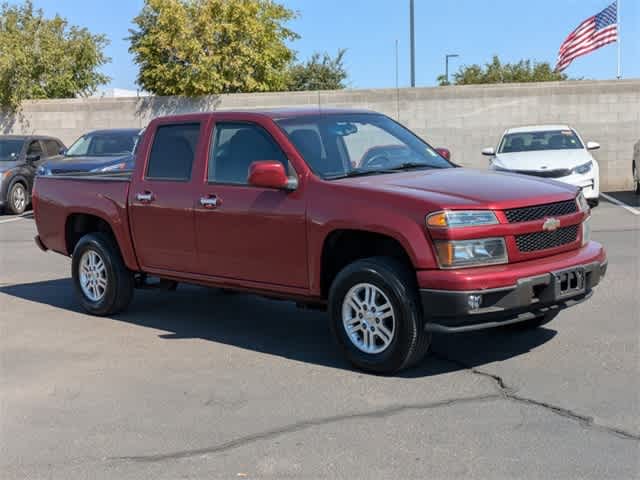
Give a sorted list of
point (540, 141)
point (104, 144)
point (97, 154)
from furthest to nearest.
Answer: point (104, 144) → point (97, 154) → point (540, 141)

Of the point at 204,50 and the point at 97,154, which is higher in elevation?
the point at 204,50

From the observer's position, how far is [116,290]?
28.6 feet

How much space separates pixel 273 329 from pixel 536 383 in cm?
263

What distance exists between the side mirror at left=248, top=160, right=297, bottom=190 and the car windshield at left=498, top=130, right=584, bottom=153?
11.5 metres

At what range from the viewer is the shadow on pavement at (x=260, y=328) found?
23.2ft

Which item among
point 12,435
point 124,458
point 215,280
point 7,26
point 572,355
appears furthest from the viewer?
point 7,26

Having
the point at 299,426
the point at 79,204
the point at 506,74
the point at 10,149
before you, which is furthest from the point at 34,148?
the point at 506,74

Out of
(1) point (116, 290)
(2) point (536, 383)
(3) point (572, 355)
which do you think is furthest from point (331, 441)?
(1) point (116, 290)

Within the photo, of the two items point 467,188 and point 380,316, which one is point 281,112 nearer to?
point 467,188

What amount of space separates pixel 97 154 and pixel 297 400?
45.4ft

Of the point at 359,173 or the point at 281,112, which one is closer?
the point at 359,173

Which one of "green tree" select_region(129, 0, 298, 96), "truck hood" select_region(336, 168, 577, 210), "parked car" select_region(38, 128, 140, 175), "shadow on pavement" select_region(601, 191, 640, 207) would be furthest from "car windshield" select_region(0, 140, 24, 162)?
"truck hood" select_region(336, 168, 577, 210)

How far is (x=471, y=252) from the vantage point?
6188mm

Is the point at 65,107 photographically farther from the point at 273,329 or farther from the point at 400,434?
the point at 400,434
